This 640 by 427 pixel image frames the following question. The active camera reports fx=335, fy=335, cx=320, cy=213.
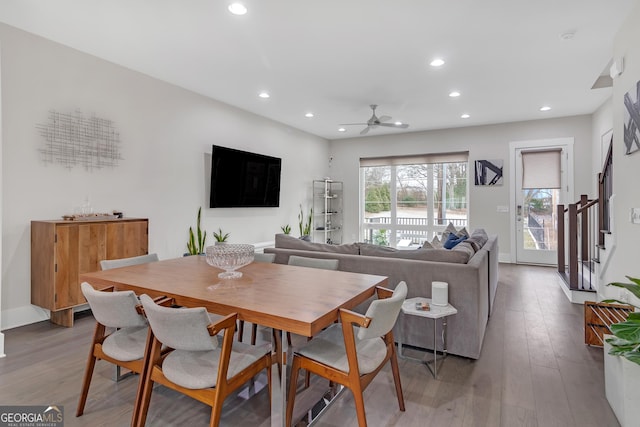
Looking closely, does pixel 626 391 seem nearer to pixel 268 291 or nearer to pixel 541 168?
pixel 268 291

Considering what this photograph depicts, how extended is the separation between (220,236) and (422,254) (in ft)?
11.3

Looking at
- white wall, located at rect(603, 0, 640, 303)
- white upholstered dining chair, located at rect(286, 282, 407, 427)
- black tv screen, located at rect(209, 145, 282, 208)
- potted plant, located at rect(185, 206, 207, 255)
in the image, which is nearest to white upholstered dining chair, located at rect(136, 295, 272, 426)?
white upholstered dining chair, located at rect(286, 282, 407, 427)

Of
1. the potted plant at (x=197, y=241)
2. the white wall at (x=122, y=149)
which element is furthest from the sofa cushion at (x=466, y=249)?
the white wall at (x=122, y=149)

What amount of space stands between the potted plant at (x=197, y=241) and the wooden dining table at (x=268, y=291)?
236 cm

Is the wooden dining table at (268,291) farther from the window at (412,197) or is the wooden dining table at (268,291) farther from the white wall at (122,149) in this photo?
the window at (412,197)

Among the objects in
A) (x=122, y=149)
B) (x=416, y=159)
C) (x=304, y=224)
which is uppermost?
(x=416, y=159)

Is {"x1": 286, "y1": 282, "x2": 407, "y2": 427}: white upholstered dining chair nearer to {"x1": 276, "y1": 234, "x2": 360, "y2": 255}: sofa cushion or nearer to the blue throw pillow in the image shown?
{"x1": 276, "y1": 234, "x2": 360, "y2": 255}: sofa cushion

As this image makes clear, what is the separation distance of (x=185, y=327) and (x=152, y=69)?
148 inches

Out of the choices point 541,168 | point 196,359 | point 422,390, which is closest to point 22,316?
point 196,359

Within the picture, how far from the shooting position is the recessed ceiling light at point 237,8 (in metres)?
2.73

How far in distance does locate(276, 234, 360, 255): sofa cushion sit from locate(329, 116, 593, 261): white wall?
464 cm

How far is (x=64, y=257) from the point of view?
314cm

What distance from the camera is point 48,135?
133 inches

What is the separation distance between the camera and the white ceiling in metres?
2.79
